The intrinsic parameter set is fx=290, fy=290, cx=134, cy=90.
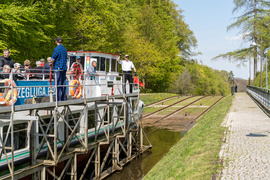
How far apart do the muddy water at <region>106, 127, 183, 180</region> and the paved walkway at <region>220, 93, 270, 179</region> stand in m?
4.79

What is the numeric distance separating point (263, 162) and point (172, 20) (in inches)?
1997

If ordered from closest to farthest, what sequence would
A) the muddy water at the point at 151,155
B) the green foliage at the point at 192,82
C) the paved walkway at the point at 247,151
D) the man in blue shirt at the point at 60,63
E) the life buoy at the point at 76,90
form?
the paved walkway at the point at 247,151, the man in blue shirt at the point at 60,63, the life buoy at the point at 76,90, the muddy water at the point at 151,155, the green foliage at the point at 192,82

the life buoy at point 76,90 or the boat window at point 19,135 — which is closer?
the boat window at point 19,135

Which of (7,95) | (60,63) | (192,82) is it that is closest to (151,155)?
(60,63)

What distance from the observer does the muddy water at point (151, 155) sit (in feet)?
50.0

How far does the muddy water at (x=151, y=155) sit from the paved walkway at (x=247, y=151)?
4.79m

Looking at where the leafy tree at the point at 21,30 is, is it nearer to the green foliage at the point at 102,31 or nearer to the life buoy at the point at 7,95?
the green foliage at the point at 102,31

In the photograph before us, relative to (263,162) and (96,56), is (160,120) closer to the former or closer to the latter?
(96,56)

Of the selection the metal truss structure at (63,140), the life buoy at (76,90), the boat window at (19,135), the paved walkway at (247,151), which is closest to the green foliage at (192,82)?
the paved walkway at (247,151)

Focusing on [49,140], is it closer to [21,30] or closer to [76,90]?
[76,90]

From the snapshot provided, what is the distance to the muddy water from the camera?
50.0 feet

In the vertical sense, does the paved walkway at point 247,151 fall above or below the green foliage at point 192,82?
below

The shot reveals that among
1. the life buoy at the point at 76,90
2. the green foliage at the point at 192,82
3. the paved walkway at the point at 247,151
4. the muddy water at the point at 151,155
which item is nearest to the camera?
the paved walkway at the point at 247,151

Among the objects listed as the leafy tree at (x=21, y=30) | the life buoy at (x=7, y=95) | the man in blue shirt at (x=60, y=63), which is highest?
the leafy tree at (x=21, y=30)
